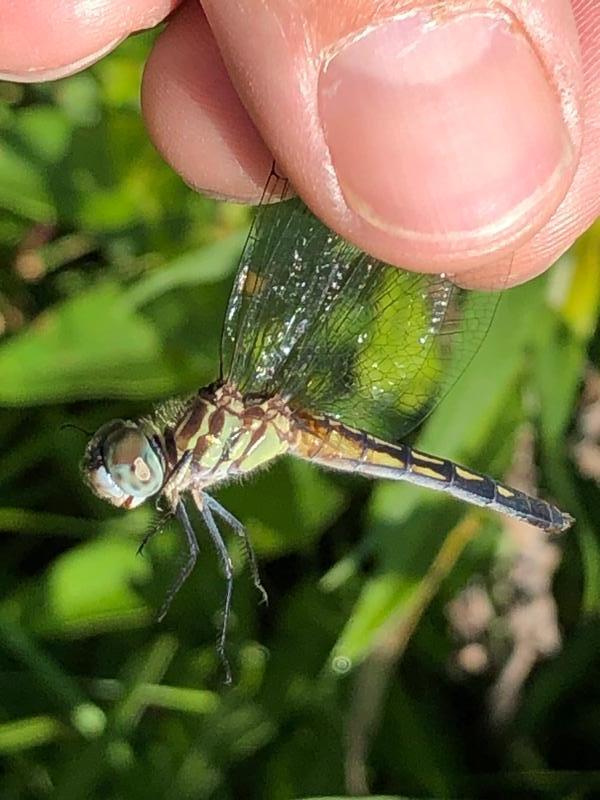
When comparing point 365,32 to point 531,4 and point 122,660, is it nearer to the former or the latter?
point 531,4

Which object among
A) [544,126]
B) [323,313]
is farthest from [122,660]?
[544,126]

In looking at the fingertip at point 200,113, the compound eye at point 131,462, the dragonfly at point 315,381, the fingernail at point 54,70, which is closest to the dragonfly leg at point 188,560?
the dragonfly at point 315,381

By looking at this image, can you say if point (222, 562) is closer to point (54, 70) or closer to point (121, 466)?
point (121, 466)

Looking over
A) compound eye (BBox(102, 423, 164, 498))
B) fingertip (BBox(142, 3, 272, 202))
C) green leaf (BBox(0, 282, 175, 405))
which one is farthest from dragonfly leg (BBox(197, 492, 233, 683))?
fingertip (BBox(142, 3, 272, 202))

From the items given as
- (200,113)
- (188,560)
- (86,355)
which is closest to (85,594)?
(188,560)

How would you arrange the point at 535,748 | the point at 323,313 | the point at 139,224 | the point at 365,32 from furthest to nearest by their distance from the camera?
the point at 139,224 → the point at 535,748 → the point at 323,313 → the point at 365,32

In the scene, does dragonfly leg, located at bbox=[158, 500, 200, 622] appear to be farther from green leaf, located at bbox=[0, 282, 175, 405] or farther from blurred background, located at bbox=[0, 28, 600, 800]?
green leaf, located at bbox=[0, 282, 175, 405]
